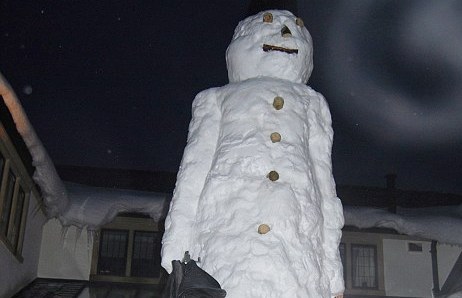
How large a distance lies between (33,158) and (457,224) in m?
9.29

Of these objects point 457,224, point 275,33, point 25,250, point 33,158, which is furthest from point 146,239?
point 275,33

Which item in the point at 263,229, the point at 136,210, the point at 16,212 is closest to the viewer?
the point at 263,229

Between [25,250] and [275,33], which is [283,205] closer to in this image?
[275,33]

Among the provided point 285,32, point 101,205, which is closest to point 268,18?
point 285,32

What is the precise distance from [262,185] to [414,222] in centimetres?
1083

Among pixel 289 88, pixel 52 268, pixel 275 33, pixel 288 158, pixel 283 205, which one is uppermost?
pixel 275 33

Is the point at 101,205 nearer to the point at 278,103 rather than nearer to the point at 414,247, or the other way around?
the point at 414,247

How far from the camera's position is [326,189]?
4.67 meters

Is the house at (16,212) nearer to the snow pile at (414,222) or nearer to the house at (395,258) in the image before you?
the snow pile at (414,222)

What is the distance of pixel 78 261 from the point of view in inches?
569

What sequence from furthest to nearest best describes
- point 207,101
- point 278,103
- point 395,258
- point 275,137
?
1. point 395,258
2. point 207,101
3. point 278,103
4. point 275,137

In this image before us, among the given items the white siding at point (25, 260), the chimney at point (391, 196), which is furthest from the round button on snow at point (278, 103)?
the chimney at point (391, 196)

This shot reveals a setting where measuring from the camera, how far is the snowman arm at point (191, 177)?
438cm

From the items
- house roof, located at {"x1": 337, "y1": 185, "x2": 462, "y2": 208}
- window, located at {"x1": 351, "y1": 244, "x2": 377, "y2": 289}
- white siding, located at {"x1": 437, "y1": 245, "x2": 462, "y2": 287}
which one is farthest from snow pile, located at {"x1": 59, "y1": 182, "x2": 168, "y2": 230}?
white siding, located at {"x1": 437, "y1": 245, "x2": 462, "y2": 287}
